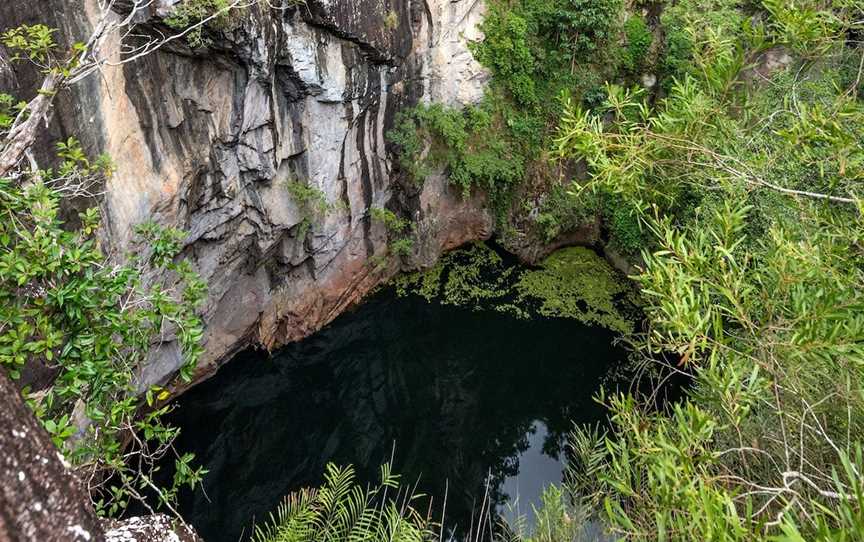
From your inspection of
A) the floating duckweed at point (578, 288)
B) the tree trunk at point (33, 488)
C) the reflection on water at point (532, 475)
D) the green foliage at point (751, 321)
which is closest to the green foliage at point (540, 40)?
the floating duckweed at point (578, 288)

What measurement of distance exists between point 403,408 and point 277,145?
436 cm

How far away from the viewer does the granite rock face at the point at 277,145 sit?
5.76 meters

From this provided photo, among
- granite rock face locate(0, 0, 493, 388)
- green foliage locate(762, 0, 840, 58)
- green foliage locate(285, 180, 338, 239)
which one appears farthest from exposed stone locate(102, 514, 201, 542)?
green foliage locate(285, 180, 338, 239)

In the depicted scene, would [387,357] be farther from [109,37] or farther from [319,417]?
[109,37]

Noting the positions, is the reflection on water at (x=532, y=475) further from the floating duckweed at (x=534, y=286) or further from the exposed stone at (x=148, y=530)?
the exposed stone at (x=148, y=530)

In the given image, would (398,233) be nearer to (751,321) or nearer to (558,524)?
(558,524)

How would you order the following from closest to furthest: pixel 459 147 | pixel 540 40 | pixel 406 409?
1. pixel 406 409
2. pixel 459 147
3. pixel 540 40

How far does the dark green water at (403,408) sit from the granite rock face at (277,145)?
2.20 feet

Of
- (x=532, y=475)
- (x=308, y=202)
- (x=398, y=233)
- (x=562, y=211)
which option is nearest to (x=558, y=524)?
(x=532, y=475)

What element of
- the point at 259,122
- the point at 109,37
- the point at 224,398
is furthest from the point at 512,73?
the point at 224,398

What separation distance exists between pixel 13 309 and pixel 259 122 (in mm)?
5094

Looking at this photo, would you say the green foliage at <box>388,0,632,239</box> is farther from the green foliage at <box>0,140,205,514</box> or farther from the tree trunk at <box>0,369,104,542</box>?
the tree trunk at <box>0,369,104,542</box>

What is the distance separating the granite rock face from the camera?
576 centimetres

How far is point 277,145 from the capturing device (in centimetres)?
753
